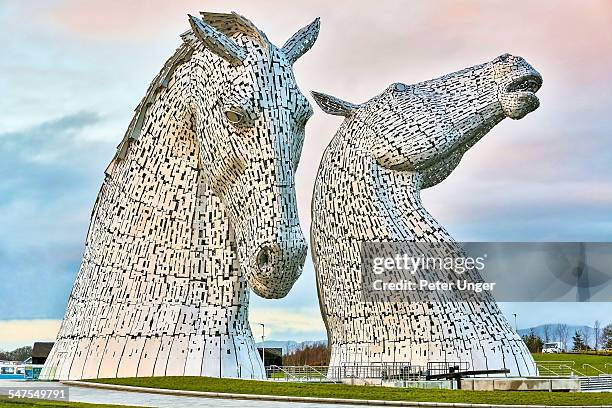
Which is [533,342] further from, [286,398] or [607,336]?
[286,398]

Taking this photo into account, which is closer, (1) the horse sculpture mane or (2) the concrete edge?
(2) the concrete edge

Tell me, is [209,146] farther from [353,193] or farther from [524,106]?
[524,106]

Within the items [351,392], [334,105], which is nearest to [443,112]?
[334,105]

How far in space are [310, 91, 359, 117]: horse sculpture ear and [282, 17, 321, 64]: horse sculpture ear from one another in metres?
10.9

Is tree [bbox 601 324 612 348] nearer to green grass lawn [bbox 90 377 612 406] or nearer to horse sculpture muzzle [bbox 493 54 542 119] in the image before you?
horse sculpture muzzle [bbox 493 54 542 119]

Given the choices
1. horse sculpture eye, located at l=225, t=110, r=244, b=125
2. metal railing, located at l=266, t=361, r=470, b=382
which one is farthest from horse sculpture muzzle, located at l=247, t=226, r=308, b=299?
metal railing, located at l=266, t=361, r=470, b=382

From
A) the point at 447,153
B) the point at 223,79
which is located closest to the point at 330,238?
the point at 447,153

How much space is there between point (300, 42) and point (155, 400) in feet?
15.3

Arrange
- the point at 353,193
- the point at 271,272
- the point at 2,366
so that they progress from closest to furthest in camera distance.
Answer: the point at 271,272 < the point at 2,366 < the point at 353,193

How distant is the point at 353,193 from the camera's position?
20.5 metres

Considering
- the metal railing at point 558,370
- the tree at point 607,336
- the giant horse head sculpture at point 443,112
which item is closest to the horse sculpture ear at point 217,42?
the giant horse head sculpture at point 443,112

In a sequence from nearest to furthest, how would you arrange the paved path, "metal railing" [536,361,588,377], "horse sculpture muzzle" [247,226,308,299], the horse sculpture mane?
"horse sculpture muzzle" [247,226,308,299] < the paved path < the horse sculpture mane < "metal railing" [536,361,588,377]

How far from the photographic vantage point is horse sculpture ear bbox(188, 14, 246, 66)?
31.4 ft

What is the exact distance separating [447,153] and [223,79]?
1177cm
